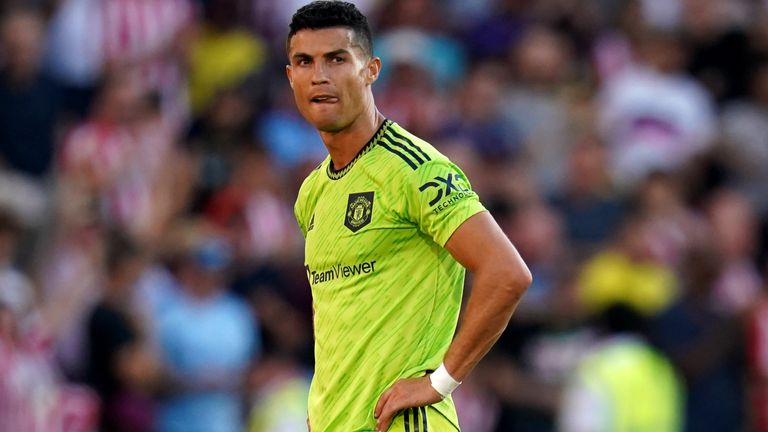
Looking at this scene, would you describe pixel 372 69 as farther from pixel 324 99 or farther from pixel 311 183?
pixel 311 183

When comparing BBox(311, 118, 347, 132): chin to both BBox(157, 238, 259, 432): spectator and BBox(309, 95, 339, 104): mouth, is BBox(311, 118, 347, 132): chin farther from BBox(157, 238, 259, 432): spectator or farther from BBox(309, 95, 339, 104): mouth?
BBox(157, 238, 259, 432): spectator

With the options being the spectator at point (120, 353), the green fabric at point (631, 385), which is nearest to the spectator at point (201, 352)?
the spectator at point (120, 353)

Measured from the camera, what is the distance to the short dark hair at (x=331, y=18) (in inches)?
217

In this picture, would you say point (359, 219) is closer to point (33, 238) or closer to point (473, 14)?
point (33, 238)

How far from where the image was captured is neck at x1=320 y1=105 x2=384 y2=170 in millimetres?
5586

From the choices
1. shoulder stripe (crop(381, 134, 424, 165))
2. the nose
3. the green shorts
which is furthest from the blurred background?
the nose

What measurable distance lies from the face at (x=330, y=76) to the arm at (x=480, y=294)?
652 mm

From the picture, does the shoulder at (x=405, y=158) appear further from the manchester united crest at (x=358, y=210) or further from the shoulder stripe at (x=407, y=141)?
the manchester united crest at (x=358, y=210)

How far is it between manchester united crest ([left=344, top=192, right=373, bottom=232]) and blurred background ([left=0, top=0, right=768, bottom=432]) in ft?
15.9

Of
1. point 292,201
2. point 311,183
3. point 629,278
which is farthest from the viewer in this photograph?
point 292,201

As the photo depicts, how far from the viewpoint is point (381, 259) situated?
5438mm

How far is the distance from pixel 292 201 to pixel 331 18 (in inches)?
278

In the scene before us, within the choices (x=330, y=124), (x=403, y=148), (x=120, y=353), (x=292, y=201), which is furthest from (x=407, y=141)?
(x=292, y=201)

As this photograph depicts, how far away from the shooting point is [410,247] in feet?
17.9
